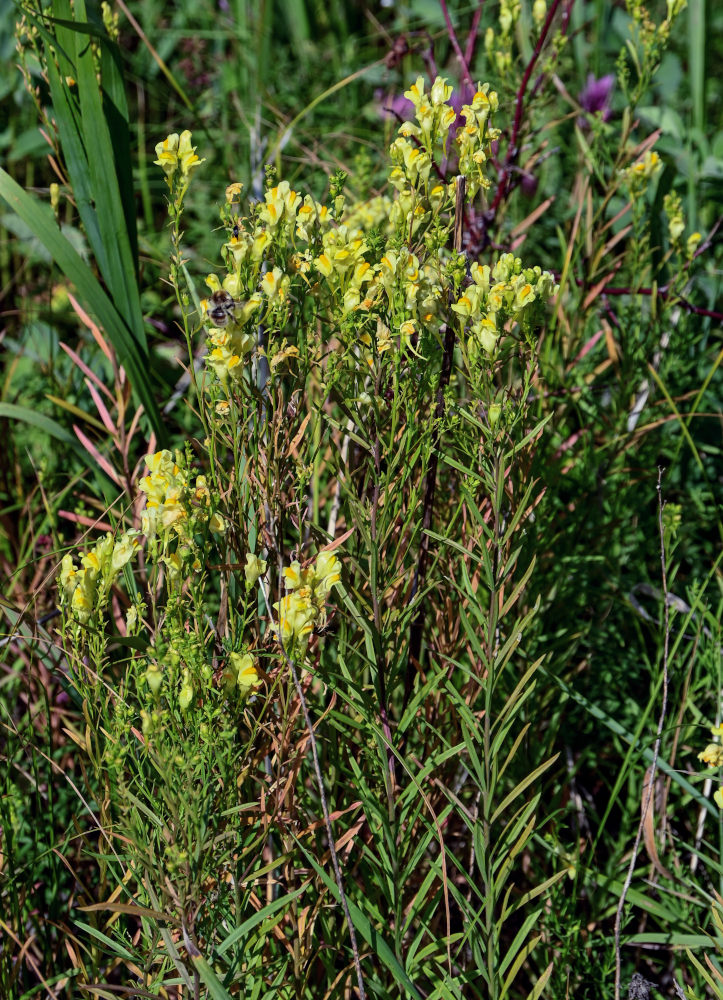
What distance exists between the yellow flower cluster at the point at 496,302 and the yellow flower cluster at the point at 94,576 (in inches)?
15.2

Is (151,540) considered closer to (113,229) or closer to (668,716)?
(113,229)

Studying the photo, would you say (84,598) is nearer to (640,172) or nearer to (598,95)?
(640,172)

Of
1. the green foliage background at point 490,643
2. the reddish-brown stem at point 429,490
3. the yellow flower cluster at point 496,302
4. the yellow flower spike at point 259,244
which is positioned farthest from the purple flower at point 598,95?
the yellow flower spike at point 259,244

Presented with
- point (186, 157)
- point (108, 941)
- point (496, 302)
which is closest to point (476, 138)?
point (496, 302)

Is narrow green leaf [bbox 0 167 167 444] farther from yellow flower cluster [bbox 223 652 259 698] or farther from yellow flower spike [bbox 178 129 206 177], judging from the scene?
yellow flower cluster [bbox 223 652 259 698]

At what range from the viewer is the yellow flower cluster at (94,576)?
83 cm

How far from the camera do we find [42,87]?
203cm

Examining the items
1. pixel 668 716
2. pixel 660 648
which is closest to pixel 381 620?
pixel 660 648

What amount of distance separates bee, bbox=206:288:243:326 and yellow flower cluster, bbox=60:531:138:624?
23 cm

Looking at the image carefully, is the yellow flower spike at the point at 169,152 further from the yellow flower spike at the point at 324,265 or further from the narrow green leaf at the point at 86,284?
the narrow green leaf at the point at 86,284

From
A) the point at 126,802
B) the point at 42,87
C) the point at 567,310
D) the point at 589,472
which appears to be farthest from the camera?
the point at 42,87

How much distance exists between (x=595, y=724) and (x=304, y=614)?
0.87 metres

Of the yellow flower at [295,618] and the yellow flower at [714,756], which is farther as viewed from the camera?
the yellow flower at [714,756]

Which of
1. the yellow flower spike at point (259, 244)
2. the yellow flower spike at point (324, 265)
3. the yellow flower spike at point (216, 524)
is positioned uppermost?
the yellow flower spike at point (259, 244)
